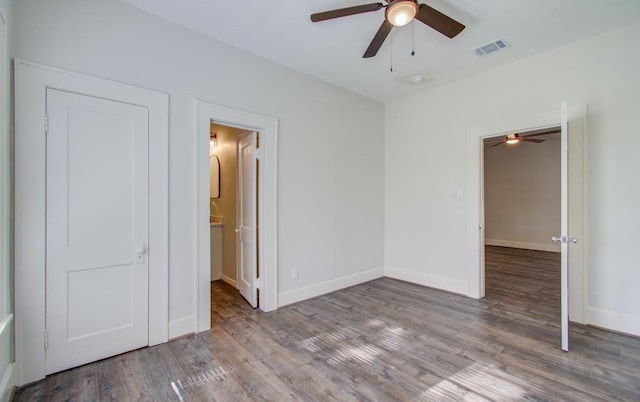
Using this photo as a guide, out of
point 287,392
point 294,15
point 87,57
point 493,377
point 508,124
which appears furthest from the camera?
point 508,124

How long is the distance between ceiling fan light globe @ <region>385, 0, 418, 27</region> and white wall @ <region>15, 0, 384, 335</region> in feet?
5.60

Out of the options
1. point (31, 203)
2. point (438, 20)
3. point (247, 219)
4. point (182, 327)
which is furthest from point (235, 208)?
point (438, 20)

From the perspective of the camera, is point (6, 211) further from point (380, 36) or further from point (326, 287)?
point (326, 287)

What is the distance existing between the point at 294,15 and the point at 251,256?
8.54ft

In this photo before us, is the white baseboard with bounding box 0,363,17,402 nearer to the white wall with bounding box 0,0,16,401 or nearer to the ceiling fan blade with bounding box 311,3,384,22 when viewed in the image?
the white wall with bounding box 0,0,16,401

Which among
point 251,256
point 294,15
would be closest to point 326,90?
point 294,15

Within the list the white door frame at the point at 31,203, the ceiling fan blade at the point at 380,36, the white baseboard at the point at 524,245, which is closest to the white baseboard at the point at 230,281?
the white door frame at the point at 31,203

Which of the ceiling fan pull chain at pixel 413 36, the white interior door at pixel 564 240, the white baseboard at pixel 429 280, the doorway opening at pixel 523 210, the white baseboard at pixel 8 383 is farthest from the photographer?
the doorway opening at pixel 523 210

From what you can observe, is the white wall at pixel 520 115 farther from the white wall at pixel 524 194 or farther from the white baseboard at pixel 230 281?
the white wall at pixel 524 194

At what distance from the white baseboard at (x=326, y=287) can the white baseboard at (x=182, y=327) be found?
3.32 feet

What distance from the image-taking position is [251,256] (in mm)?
3561

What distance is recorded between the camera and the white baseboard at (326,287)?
358cm

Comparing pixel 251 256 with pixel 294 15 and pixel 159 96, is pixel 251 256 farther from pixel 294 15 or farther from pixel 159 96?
pixel 294 15

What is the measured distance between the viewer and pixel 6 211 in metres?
1.90
